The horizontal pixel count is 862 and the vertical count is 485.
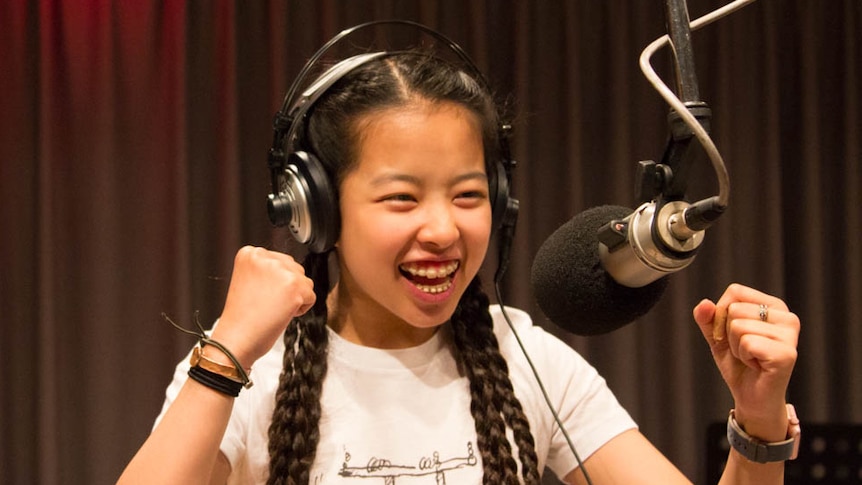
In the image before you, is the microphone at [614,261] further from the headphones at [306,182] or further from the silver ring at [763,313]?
the headphones at [306,182]

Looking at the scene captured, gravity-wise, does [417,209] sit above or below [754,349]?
above

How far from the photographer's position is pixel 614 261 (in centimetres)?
83

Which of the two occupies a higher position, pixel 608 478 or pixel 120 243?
pixel 120 243

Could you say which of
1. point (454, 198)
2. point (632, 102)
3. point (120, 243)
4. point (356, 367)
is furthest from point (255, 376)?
point (632, 102)

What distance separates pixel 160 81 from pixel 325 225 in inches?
58.9

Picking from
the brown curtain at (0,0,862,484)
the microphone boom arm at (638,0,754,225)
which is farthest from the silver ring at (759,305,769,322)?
the brown curtain at (0,0,862,484)

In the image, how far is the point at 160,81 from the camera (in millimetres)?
2494

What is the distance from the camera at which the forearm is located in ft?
3.54

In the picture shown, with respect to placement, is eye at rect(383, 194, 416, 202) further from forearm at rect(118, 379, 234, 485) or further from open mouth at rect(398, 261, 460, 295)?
forearm at rect(118, 379, 234, 485)

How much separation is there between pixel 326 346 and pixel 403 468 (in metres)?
0.24

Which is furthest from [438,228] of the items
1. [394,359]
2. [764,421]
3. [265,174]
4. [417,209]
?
[265,174]

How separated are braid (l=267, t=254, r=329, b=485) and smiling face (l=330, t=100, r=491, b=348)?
14cm

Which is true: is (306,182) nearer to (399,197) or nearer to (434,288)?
(399,197)

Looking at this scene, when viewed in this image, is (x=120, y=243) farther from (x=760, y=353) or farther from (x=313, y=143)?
(x=760, y=353)
